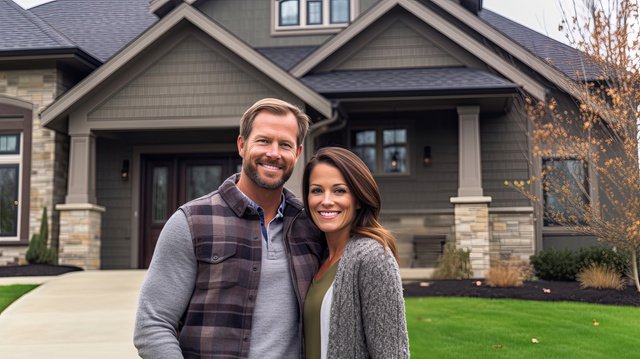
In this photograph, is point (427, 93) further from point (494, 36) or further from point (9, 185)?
point (9, 185)

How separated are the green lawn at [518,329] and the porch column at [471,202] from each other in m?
3.19

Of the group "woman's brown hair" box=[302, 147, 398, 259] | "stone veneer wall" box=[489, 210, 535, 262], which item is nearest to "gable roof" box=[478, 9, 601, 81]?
"stone veneer wall" box=[489, 210, 535, 262]

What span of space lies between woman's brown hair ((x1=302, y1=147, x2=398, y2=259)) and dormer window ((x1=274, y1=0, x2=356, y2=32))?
516 inches

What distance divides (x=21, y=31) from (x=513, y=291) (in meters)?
10.7

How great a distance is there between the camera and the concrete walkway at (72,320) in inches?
259

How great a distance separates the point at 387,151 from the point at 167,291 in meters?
11.9

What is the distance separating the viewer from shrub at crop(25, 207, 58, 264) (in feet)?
41.3

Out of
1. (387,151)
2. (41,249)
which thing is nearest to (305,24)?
(387,151)

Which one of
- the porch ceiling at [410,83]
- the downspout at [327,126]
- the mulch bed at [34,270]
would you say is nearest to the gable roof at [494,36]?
the porch ceiling at [410,83]

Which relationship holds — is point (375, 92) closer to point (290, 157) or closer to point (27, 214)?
point (27, 214)

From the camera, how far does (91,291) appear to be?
9.82m

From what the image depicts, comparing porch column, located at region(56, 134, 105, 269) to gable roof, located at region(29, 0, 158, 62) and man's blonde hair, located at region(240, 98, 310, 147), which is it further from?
man's blonde hair, located at region(240, 98, 310, 147)

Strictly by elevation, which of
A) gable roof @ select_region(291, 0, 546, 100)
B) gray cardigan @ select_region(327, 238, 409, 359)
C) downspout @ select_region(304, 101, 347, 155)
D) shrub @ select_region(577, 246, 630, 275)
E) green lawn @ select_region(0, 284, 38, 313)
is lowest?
green lawn @ select_region(0, 284, 38, 313)

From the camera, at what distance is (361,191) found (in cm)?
271
